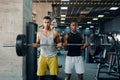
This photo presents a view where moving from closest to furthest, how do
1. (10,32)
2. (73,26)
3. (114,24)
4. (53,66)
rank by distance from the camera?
(53,66)
(73,26)
(10,32)
(114,24)

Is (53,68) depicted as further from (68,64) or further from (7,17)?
(7,17)

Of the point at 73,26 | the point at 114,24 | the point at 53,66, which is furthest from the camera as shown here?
the point at 114,24


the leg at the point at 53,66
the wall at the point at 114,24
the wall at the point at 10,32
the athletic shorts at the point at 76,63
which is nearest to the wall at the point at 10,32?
the wall at the point at 10,32

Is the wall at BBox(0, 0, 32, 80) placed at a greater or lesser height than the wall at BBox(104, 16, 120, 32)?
lesser

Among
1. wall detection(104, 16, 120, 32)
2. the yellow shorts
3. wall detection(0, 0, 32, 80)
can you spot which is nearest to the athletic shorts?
the yellow shorts

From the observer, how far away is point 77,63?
4.32 m

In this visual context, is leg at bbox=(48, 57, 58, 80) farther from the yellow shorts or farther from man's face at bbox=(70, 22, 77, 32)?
man's face at bbox=(70, 22, 77, 32)

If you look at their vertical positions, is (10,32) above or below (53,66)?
above

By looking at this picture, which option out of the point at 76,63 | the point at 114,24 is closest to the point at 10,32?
the point at 76,63

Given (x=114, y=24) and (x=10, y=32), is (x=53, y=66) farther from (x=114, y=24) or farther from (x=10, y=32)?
(x=114, y=24)

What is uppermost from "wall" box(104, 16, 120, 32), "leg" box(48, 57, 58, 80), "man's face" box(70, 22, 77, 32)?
"wall" box(104, 16, 120, 32)

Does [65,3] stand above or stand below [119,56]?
above

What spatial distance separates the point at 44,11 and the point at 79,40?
9805mm

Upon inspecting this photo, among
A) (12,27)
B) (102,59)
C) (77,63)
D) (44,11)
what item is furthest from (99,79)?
(44,11)
